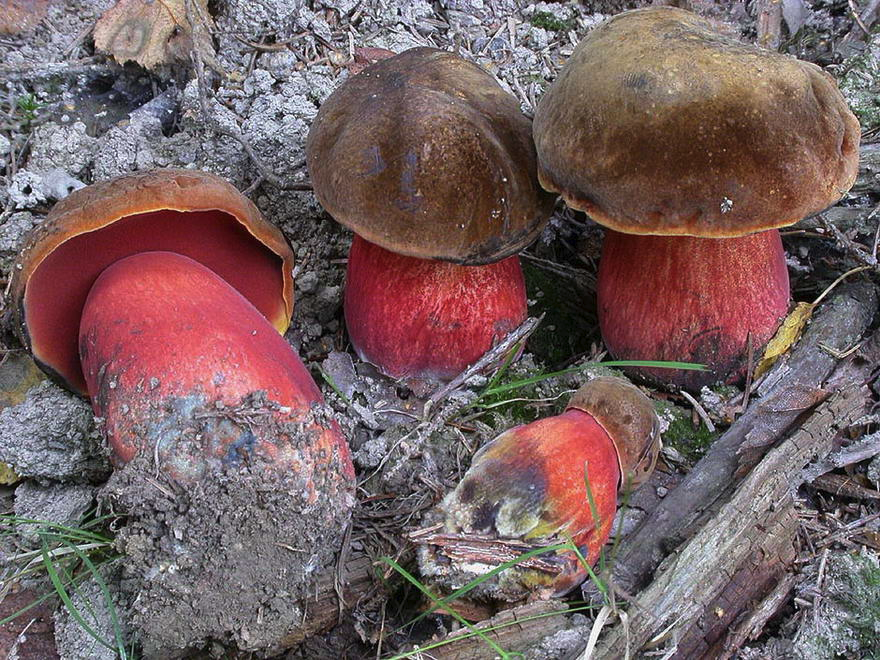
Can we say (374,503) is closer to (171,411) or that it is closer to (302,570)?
(302,570)

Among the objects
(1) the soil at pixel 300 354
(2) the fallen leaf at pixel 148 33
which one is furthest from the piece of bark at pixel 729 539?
(2) the fallen leaf at pixel 148 33

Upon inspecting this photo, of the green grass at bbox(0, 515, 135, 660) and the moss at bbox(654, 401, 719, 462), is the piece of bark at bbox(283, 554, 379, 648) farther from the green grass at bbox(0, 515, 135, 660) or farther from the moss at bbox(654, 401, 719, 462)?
the moss at bbox(654, 401, 719, 462)

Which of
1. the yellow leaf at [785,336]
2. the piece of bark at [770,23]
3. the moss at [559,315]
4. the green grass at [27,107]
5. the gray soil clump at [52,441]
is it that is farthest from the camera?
the piece of bark at [770,23]

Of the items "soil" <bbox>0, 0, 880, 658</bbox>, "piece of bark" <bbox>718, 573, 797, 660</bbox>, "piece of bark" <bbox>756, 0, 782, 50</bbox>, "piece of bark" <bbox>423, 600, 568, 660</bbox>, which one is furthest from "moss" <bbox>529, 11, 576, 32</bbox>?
"piece of bark" <bbox>423, 600, 568, 660</bbox>

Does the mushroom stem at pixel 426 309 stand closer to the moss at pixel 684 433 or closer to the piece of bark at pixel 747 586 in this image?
the moss at pixel 684 433

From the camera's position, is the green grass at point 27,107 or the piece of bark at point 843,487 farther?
the green grass at point 27,107

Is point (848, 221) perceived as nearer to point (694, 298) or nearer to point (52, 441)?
point (694, 298)

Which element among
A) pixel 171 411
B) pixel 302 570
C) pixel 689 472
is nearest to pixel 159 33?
pixel 171 411
